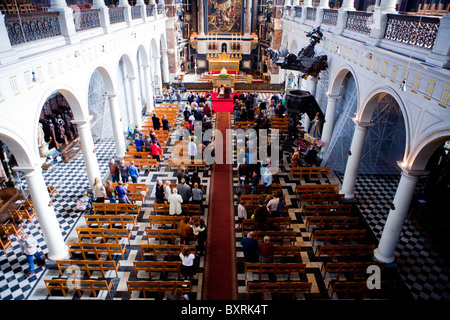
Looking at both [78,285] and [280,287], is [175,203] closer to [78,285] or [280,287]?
[78,285]

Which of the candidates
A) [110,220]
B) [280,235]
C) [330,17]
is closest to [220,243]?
[280,235]

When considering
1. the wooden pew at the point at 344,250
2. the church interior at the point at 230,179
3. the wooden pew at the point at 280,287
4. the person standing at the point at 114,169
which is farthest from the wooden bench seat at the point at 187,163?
the wooden pew at the point at 280,287

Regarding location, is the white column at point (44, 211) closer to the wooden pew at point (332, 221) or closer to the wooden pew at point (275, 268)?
the wooden pew at point (275, 268)

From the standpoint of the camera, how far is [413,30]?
6742mm

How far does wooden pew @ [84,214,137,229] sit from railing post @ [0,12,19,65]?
4.66m

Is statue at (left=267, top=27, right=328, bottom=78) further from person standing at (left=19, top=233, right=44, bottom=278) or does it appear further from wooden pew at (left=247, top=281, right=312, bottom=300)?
person standing at (left=19, top=233, right=44, bottom=278)

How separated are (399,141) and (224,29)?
71.7 feet

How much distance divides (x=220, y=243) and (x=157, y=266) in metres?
1.97

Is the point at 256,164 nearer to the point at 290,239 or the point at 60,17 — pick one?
the point at 290,239

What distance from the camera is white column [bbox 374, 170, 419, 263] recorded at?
7.36 metres

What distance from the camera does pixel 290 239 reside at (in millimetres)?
8422

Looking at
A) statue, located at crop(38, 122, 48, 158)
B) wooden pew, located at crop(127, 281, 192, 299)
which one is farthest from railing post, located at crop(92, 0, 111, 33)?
wooden pew, located at crop(127, 281, 192, 299)
